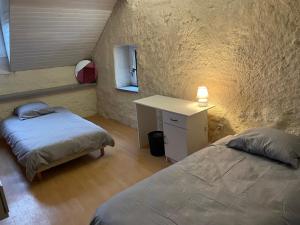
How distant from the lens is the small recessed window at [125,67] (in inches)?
172

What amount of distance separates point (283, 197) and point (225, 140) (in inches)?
34.9

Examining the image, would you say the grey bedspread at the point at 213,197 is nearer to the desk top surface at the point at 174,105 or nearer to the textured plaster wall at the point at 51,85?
the desk top surface at the point at 174,105

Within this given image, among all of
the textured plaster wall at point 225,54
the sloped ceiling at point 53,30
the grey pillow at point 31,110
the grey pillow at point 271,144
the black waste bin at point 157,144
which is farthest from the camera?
the grey pillow at point 31,110

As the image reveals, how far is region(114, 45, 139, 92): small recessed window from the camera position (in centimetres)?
438

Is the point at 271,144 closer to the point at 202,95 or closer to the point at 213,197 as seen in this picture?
the point at 213,197

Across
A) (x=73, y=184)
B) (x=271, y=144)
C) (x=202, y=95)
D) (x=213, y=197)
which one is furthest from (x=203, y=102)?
(x=73, y=184)

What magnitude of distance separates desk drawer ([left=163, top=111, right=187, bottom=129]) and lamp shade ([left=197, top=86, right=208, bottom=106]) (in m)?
0.34

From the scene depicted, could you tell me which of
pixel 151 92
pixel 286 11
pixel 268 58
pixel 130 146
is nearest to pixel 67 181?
pixel 130 146

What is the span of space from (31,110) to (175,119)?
2452 mm

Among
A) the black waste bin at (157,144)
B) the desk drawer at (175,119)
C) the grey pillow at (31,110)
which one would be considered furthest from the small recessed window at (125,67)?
the desk drawer at (175,119)

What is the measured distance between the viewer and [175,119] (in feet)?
8.89

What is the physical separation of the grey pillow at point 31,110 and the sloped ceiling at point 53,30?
0.74 m

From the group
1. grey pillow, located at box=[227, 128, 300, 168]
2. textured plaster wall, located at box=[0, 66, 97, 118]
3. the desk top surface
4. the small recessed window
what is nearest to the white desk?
the desk top surface

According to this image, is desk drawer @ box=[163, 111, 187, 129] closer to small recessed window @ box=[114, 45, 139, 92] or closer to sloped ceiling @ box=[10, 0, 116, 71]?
small recessed window @ box=[114, 45, 139, 92]
